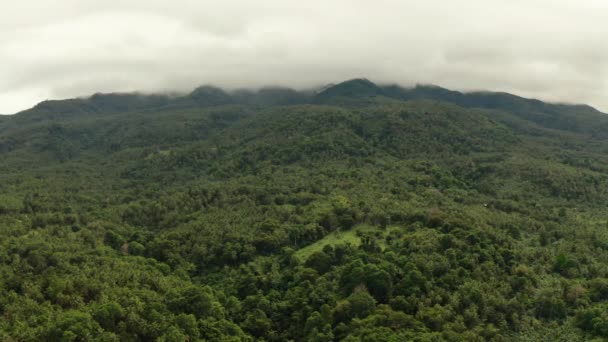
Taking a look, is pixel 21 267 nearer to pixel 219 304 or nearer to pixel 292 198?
pixel 219 304

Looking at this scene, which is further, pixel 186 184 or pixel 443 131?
pixel 443 131

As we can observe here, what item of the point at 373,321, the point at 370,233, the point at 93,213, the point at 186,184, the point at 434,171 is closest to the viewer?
the point at 373,321

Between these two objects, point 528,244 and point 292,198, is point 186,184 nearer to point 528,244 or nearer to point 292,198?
point 292,198

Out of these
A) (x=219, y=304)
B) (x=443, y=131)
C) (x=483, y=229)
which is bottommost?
(x=219, y=304)

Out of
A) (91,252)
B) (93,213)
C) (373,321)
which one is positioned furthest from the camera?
(93,213)

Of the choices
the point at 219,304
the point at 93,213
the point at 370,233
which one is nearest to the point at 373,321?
the point at 219,304

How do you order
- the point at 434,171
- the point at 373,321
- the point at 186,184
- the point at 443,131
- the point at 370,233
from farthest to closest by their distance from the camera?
1. the point at 443,131
2. the point at 186,184
3. the point at 434,171
4. the point at 370,233
5. the point at 373,321

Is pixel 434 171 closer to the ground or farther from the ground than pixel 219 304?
farther from the ground

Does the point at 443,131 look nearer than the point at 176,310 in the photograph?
No

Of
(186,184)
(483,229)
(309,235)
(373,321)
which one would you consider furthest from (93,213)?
(483,229)
